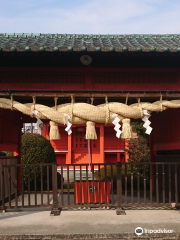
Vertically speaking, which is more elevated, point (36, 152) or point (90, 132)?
point (90, 132)

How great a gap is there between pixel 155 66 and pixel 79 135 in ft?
58.4

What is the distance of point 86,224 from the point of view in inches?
260

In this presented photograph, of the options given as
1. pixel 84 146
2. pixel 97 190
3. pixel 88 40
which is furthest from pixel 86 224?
pixel 84 146

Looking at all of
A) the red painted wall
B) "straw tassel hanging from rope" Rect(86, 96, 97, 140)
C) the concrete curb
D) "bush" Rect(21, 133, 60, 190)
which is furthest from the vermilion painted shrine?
"bush" Rect(21, 133, 60, 190)

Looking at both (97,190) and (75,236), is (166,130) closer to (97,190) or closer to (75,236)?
(97,190)

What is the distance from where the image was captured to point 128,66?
7695 millimetres

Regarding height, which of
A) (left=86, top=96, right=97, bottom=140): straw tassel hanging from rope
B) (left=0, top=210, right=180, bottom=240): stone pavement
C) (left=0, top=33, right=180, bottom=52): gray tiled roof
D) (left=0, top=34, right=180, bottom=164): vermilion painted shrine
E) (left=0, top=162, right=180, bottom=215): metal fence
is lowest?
(left=0, top=210, right=180, bottom=240): stone pavement

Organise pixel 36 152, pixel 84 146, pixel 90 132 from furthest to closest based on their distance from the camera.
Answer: pixel 84 146
pixel 36 152
pixel 90 132

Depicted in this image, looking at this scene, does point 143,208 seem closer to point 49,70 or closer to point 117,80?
point 117,80

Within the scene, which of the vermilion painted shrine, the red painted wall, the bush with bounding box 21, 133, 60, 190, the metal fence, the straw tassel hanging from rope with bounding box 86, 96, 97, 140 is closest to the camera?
the straw tassel hanging from rope with bounding box 86, 96, 97, 140

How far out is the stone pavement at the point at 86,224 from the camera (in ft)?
19.0

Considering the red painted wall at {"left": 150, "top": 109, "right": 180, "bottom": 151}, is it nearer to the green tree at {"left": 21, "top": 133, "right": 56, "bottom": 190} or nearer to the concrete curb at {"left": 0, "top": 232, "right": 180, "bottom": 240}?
the concrete curb at {"left": 0, "top": 232, "right": 180, "bottom": 240}

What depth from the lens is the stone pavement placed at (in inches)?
228

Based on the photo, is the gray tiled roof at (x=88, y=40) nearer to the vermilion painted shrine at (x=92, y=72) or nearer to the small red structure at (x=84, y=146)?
the vermilion painted shrine at (x=92, y=72)
